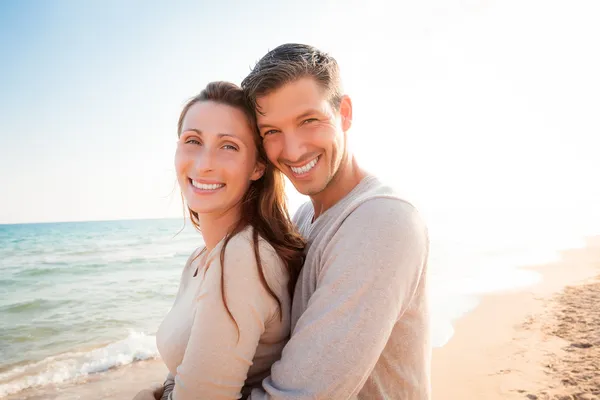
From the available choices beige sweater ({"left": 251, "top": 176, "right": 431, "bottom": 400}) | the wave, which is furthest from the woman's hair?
the wave

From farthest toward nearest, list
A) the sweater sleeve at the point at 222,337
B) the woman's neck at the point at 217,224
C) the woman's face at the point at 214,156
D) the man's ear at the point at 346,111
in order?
the man's ear at the point at 346,111, the woman's neck at the point at 217,224, the woman's face at the point at 214,156, the sweater sleeve at the point at 222,337

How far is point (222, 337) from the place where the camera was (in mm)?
1754

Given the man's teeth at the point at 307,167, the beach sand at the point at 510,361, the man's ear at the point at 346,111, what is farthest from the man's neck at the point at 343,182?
the beach sand at the point at 510,361

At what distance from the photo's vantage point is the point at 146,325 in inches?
355

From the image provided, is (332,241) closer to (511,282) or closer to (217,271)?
(217,271)

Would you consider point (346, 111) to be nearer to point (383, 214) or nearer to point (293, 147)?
point (293, 147)

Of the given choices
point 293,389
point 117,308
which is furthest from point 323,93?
point 117,308

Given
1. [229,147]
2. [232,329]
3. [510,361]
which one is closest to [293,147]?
[229,147]

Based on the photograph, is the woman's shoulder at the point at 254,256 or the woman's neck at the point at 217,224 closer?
the woman's shoulder at the point at 254,256

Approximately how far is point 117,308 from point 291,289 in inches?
392

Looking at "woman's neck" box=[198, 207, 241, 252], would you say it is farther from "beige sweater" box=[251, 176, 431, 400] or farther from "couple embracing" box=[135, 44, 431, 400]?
"beige sweater" box=[251, 176, 431, 400]

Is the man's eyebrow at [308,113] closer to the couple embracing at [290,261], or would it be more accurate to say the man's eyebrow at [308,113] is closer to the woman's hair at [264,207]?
the couple embracing at [290,261]

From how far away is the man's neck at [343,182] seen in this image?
2645 mm

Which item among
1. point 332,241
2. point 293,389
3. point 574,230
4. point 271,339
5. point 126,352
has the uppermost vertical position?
point 332,241
